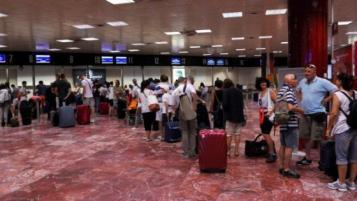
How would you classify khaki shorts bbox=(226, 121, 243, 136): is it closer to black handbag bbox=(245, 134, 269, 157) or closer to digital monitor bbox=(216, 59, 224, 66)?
black handbag bbox=(245, 134, 269, 157)

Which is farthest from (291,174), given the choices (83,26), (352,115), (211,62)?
(211,62)

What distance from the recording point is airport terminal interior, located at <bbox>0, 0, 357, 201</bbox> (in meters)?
4.73

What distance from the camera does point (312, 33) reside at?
6.96 metres

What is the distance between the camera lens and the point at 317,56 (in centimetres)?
696

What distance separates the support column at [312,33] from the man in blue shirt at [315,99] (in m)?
1.44

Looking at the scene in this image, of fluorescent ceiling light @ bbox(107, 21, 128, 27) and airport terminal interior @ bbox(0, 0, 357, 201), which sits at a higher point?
fluorescent ceiling light @ bbox(107, 21, 128, 27)

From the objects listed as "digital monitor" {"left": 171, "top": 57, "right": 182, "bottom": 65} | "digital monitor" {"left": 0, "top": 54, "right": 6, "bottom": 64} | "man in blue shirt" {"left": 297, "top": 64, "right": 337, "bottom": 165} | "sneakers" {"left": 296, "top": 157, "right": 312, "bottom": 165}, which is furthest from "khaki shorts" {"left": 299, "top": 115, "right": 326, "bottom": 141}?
"digital monitor" {"left": 171, "top": 57, "right": 182, "bottom": 65}

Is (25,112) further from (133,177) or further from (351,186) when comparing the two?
(351,186)

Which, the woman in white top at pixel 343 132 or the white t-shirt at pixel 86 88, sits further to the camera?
the white t-shirt at pixel 86 88

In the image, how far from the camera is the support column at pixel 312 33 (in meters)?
6.94

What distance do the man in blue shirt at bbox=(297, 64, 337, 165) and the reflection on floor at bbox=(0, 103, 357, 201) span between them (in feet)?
1.99

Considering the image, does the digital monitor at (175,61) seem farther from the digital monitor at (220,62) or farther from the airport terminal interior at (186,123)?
the airport terminal interior at (186,123)

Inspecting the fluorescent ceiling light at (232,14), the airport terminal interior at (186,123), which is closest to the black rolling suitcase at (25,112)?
the airport terminal interior at (186,123)

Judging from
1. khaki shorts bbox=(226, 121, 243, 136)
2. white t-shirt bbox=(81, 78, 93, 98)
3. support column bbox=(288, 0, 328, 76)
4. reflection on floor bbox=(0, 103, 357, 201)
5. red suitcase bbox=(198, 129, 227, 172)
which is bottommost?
reflection on floor bbox=(0, 103, 357, 201)
